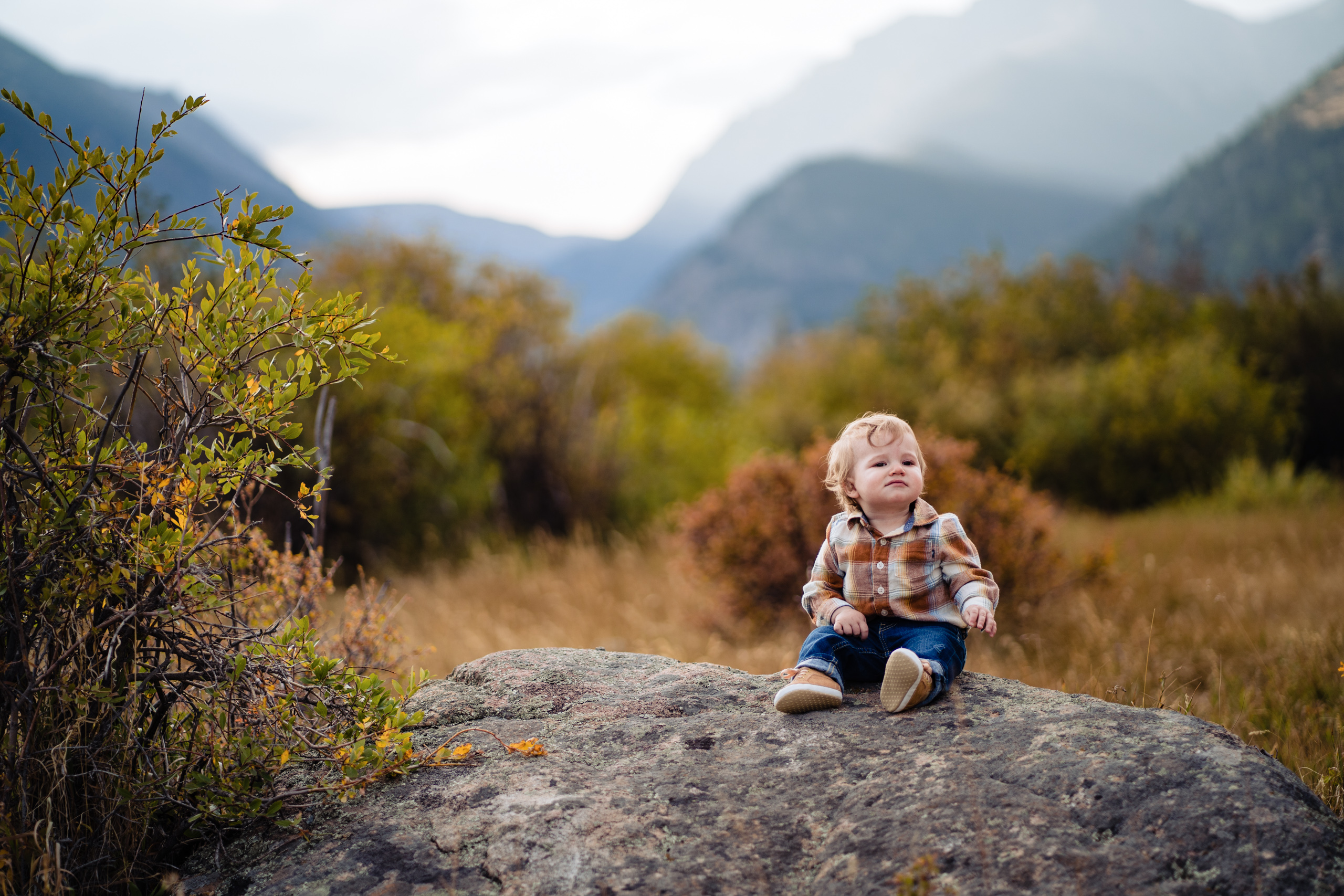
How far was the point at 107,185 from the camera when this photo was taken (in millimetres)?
2092

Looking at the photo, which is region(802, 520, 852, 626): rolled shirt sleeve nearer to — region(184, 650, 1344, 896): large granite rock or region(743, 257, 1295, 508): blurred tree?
region(184, 650, 1344, 896): large granite rock

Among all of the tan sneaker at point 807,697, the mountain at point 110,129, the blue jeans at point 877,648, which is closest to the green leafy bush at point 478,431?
the mountain at point 110,129

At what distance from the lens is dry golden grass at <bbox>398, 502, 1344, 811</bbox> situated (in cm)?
375

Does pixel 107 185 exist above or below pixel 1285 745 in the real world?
above

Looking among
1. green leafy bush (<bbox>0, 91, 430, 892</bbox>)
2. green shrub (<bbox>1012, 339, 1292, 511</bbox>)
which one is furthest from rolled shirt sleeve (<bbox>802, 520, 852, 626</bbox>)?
green shrub (<bbox>1012, 339, 1292, 511</bbox>)

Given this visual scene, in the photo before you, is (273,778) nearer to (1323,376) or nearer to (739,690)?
(739,690)

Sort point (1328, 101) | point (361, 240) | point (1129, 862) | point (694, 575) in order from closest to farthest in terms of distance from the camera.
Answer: point (1129, 862)
point (694, 575)
point (361, 240)
point (1328, 101)

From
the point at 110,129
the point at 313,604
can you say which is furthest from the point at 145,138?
the point at 313,604

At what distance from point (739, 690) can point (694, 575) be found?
335 cm

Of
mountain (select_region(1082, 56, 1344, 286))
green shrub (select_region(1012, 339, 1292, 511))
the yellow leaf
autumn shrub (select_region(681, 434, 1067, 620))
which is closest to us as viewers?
the yellow leaf

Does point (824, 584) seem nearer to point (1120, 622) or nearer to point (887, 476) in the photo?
point (887, 476)

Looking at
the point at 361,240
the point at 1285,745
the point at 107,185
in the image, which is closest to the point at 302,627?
the point at 107,185

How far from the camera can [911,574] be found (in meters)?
2.64

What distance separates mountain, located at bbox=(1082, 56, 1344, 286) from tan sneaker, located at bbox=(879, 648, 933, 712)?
78.0m
